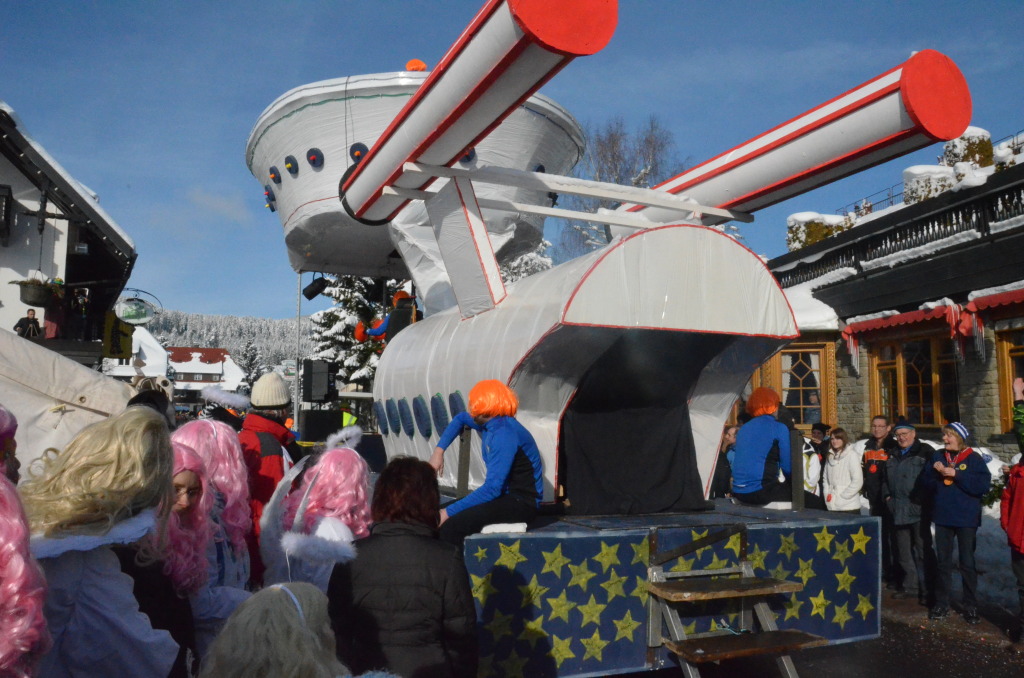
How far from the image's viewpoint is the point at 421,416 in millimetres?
7770

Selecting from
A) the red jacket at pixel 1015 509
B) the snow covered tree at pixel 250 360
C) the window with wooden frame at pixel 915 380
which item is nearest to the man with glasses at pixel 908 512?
the red jacket at pixel 1015 509

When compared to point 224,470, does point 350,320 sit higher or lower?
higher

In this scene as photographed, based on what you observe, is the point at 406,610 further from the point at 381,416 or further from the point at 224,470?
the point at 381,416

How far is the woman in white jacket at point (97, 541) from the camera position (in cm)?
213

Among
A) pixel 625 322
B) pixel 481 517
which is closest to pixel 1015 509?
pixel 625 322

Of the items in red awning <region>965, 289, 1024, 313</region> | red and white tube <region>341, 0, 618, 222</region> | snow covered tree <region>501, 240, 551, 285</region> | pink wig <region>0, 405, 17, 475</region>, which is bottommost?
pink wig <region>0, 405, 17, 475</region>

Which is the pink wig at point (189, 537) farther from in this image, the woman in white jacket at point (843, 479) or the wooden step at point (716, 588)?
the woman in white jacket at point (843, 479)

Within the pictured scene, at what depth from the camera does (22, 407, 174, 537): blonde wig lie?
86.0 inches

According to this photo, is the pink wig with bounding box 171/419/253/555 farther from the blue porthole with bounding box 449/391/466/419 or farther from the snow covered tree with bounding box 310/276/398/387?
the snow covered tree with bounding box 310/276/398/387

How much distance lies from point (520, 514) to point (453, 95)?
2.74m

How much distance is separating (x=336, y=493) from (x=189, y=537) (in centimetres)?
107

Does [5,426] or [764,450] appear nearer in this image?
[5,426]

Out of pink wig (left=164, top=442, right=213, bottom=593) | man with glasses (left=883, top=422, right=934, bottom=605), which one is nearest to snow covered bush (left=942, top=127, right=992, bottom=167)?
man with glasses (left=883, top=422, right=934, bottom=605)

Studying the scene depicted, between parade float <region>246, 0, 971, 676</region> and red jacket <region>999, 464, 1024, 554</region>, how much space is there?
1.66 meters
